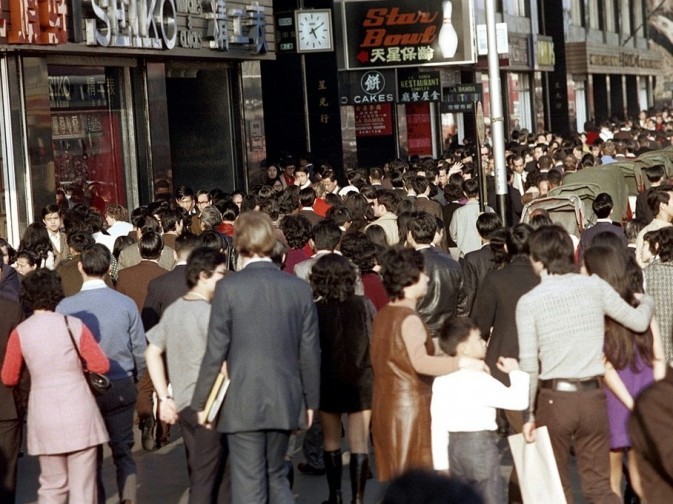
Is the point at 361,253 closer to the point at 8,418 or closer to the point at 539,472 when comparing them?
the point at 8,418

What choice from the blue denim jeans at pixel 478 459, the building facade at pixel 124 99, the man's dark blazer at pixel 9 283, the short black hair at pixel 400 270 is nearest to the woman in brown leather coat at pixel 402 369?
the short black hair at pixel 400 270

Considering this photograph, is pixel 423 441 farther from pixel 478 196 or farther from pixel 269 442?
pixel 478 196

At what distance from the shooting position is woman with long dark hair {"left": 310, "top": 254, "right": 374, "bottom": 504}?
8.85 metres

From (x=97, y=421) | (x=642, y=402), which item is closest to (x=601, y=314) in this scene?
(x=97, y=421)

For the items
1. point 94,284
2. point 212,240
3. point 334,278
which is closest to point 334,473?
point 334,278

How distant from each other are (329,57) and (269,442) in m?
22.0

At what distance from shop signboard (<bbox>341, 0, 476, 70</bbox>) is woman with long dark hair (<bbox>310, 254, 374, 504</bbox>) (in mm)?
18497

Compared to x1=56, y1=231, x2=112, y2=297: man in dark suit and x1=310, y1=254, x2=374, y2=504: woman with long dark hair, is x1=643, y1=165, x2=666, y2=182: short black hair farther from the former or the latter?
x1=310, y1=254, x2=374, y2=504: woman with long dark hair

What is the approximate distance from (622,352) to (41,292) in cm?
309

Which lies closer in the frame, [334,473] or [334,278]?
[334,278]

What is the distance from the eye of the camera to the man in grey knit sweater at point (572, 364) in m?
7.59

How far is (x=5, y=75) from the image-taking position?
1694 cm

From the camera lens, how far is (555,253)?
778 centimetres

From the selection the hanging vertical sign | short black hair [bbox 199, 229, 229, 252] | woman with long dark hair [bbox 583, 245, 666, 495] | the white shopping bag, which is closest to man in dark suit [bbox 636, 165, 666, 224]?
short black hair [bbox 199, 229, 229, 252]
